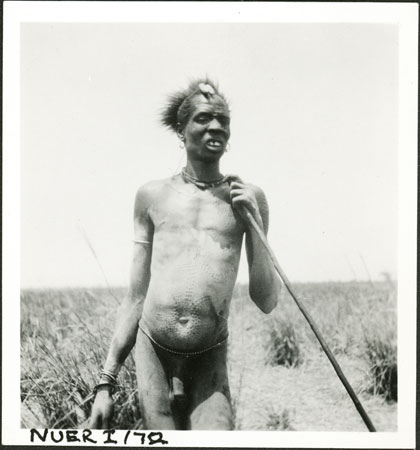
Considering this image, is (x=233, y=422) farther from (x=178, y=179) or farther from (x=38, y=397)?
(x=178, y=179)

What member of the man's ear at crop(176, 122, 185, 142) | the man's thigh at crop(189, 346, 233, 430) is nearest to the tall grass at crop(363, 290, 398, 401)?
the man's thigh at crop(189, 346, 233, 430)

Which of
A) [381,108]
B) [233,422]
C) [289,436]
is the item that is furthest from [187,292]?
[381,108]

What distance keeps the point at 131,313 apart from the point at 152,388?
317 mm

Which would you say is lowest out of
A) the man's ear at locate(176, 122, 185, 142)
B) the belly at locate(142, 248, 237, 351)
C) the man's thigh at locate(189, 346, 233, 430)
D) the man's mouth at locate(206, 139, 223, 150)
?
the man's thigh at locate(189, 346, 233, 430)

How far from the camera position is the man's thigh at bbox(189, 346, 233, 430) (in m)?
2.45

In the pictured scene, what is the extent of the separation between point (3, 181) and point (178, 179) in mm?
826

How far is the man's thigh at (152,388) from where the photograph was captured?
245cm

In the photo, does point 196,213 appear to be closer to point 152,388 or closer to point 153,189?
point 153,189

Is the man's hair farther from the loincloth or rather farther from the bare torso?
the loincloth

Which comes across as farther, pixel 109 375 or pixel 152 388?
pixel 109 375

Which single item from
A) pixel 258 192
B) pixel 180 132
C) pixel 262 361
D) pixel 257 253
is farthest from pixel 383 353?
pixel 180 132

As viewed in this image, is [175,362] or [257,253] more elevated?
[257,253]

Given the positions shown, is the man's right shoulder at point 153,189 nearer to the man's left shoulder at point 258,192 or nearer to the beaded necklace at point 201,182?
the beaded necklace at point 201,182

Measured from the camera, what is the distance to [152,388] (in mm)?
2449
